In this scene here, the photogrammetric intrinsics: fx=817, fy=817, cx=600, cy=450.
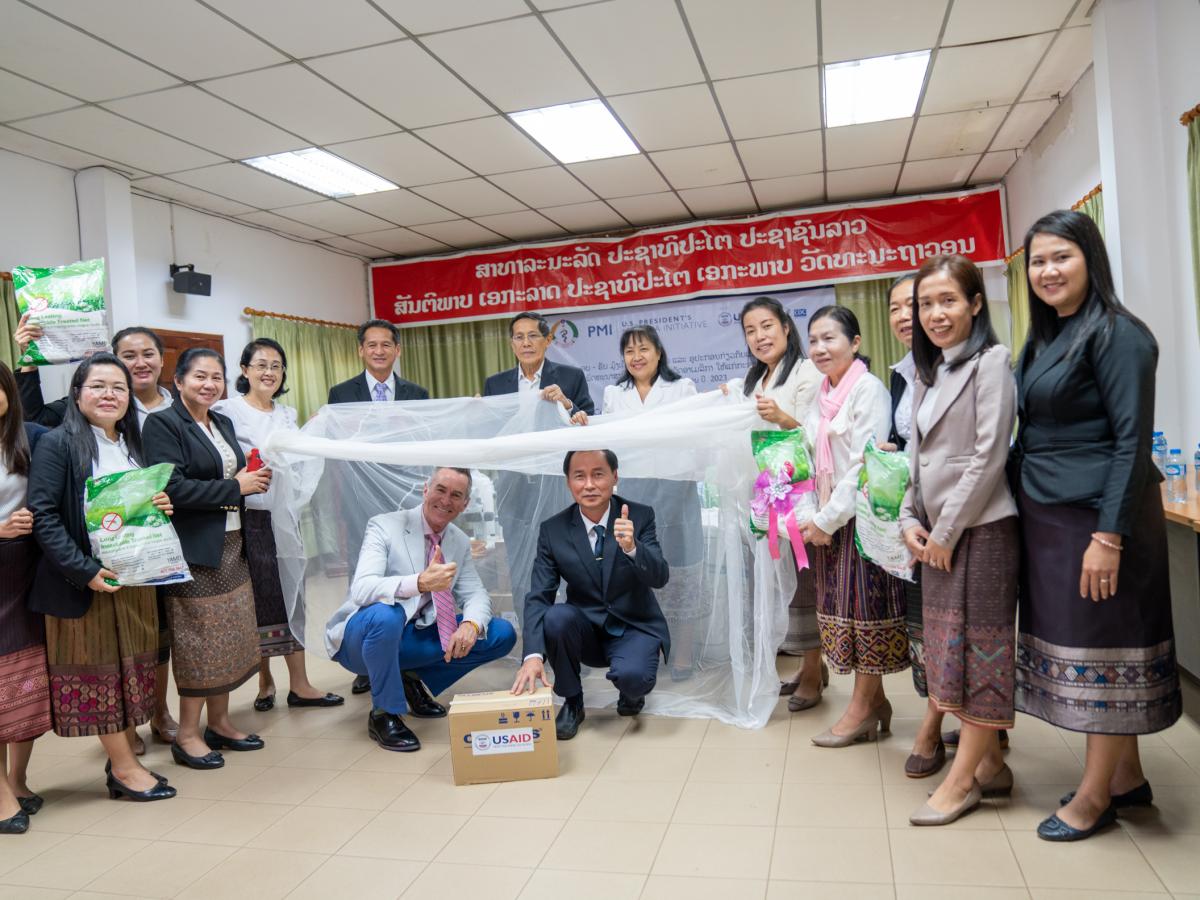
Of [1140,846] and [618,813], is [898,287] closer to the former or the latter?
[1140,846]

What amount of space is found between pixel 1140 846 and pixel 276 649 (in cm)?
275

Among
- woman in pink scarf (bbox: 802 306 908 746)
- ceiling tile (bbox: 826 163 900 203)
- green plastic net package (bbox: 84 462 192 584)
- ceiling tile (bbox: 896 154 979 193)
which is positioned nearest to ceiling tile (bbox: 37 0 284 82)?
green plastic net package (bbox: 84 462 192 584)

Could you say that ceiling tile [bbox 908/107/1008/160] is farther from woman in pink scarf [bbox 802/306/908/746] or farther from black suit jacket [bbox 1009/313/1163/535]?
black suit jacket [bbox 1009/313/1163/535]

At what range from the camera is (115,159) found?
467 cm

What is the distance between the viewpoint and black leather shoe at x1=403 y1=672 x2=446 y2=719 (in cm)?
305

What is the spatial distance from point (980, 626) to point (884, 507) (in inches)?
14.7

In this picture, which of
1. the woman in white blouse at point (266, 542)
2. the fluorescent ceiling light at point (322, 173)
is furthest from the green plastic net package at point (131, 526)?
the fluorescent ceiling light at point (322, 173)

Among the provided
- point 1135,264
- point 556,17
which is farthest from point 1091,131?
point 556,17

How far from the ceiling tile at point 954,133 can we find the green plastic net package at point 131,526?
176 inches

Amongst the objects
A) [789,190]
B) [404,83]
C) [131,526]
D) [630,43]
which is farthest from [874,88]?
[131,526]

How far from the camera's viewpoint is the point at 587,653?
2805 mm

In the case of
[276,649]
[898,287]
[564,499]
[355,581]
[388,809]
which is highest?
[898,287]

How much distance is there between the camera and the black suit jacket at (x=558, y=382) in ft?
11.2

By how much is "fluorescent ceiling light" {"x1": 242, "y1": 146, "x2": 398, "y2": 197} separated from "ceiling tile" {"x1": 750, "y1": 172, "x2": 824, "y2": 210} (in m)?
2.65
